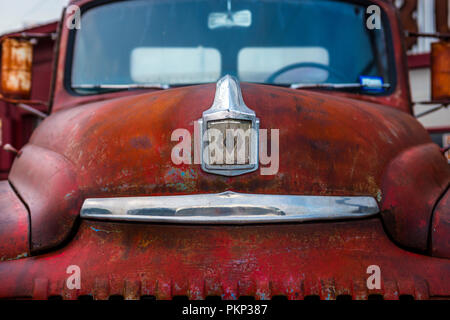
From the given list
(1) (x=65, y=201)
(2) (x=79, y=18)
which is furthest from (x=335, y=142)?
(2) (x=79, y=18)

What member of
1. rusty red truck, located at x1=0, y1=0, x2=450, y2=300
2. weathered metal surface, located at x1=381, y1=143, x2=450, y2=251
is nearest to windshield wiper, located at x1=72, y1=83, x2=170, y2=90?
rusty red truck, located at x1=0, y1=0, x2=450, y2=300

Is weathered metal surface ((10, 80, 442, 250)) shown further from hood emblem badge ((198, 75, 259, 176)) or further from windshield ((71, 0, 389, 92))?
windshield ((71, 0, 389, 92))

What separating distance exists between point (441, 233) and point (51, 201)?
1196mm

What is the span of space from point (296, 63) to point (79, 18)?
1155mm

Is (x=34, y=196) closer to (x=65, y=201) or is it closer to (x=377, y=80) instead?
(x=65, y=201)

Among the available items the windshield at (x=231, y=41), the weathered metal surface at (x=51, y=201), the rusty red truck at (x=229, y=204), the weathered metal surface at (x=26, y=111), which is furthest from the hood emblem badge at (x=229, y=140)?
the weathered metal surface at (x=26, y=111)

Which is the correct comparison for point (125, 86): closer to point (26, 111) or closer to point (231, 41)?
point (231, 41)

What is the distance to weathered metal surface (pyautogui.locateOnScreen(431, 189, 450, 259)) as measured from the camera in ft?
4.39

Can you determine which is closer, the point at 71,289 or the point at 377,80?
the point at 71,289

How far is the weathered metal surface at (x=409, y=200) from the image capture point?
1.38 meters

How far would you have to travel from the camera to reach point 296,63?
2273 millimetres

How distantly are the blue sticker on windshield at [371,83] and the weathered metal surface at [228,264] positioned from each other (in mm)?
908
